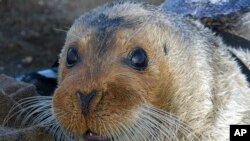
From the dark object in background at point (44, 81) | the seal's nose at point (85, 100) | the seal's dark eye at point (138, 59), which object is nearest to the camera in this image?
the seal's nose at point (85, 100)

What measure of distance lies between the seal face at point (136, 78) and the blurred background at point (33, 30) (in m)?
3.66

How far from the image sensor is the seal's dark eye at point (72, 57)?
3156 millimetres

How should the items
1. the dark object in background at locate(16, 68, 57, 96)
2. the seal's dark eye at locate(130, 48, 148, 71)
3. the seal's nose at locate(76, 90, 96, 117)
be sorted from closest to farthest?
the seal's nose at locate(76, 90, 96, 117)
the seal's dark eye at locate(130, 48, 148, 71)
the dark object in background at locate(16, 68, 57, 96)

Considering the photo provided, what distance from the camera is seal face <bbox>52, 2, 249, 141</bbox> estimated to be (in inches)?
115

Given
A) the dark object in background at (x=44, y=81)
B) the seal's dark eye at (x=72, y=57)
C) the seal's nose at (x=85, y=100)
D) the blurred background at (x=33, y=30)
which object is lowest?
the seal's nose at (x=85, y=100)

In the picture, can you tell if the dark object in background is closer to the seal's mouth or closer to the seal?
the seal

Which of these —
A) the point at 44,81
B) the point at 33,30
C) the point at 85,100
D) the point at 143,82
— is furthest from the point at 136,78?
the point at 33,30

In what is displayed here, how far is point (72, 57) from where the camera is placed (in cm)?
317

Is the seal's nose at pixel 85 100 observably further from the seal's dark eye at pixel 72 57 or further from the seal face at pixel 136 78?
the seal's dark eye at pixel 72 57

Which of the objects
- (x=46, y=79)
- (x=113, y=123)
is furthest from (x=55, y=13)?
(x=113, y=123)

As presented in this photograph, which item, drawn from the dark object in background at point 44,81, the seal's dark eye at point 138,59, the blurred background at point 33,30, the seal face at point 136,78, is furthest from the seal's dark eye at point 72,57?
the blurred background at point 33,30

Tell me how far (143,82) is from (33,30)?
208 inches

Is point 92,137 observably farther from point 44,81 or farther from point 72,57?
point 44,81

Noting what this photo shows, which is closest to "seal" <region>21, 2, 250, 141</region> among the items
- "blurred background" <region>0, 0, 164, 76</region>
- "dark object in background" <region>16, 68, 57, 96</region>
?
"dark object in background" <region>16, 68, 57, 96</region>
